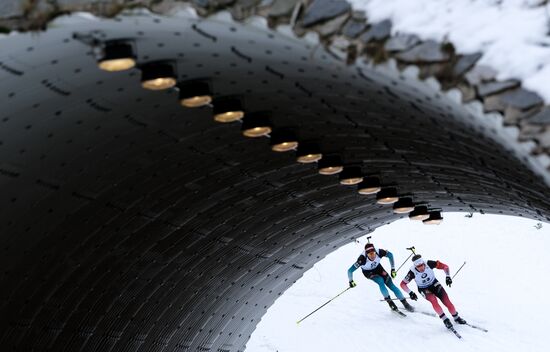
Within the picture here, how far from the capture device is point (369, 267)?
1096 inches

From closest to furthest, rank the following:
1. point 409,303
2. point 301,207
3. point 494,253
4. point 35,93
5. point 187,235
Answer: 1. point 35,93
2. point 187,235
3. point 301,207
4. point 409,303
5. point 494,253

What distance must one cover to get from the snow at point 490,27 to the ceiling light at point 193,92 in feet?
5.34

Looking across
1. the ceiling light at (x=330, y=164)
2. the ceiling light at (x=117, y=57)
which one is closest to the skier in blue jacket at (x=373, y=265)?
the ceiling light at (x=330, y=164)

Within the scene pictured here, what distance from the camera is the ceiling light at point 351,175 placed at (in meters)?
11.9

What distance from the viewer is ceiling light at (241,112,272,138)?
9.25 meters

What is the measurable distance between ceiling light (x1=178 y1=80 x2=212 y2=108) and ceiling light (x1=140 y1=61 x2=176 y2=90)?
0.41 metres

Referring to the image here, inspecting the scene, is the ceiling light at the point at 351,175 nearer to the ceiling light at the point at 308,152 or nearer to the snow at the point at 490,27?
the ceiling light at the point at 308,152

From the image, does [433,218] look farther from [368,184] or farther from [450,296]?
[450,296]

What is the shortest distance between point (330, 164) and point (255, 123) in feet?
6.36

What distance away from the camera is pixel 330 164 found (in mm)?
11219

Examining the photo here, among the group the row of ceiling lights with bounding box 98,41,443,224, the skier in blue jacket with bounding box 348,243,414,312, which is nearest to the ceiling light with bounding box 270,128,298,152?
the row of ceiling lights with bounding box 98,41,443,224

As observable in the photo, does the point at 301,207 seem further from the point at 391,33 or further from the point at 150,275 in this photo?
the point at 391,33

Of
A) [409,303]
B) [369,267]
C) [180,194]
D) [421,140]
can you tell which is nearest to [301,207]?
[180,194]

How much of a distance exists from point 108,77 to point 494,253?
31720 mm
